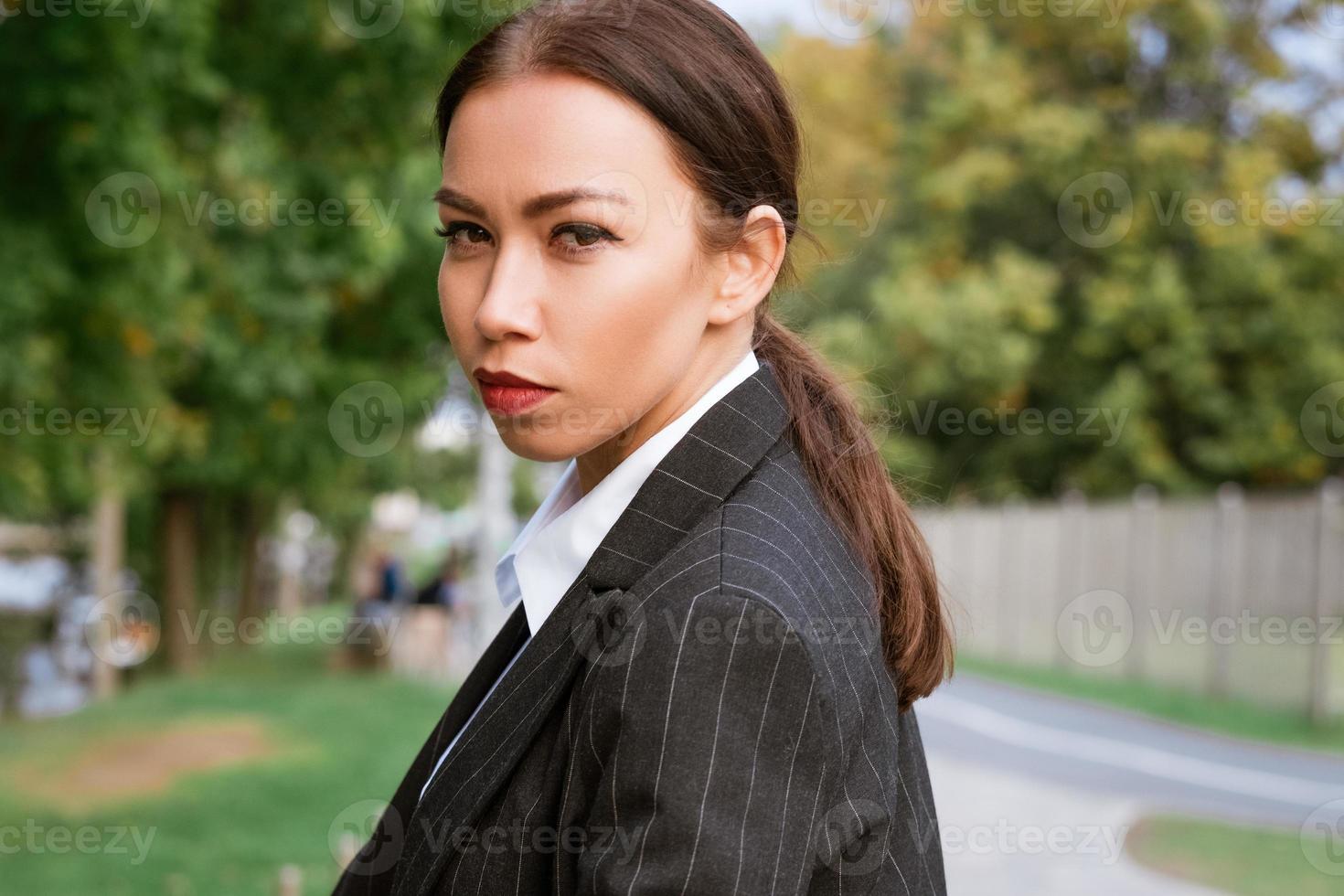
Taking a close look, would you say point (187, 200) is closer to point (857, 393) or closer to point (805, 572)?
point (857, 393)

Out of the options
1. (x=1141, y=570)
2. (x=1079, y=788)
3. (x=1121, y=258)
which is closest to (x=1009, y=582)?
(x=1141, y=570)

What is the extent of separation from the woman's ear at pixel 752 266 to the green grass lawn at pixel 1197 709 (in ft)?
36.2

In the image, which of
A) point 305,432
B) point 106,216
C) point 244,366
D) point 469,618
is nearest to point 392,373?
point 305,432

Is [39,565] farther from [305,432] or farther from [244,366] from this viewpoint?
[244,366]

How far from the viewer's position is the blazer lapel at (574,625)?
1.51 meters

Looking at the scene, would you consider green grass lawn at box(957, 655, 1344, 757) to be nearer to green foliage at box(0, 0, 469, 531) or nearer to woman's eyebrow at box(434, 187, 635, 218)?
green foliage at box(0, 0, 469, 531)

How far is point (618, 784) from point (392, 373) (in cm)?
1418

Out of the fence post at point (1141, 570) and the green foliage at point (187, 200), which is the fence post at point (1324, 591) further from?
the green foliage at point (187, 200)

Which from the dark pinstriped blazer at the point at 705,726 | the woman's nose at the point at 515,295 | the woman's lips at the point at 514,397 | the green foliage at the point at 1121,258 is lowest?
the dark pinstriped blazer at the point at 705,726

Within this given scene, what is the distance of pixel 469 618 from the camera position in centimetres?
2433

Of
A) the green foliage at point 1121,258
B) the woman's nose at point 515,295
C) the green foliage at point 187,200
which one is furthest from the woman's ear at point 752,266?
the green foliage at point 1121,258

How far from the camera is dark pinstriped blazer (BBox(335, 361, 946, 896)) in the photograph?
1293mm

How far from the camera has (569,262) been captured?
1616 mm

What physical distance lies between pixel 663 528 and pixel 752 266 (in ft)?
1.28
